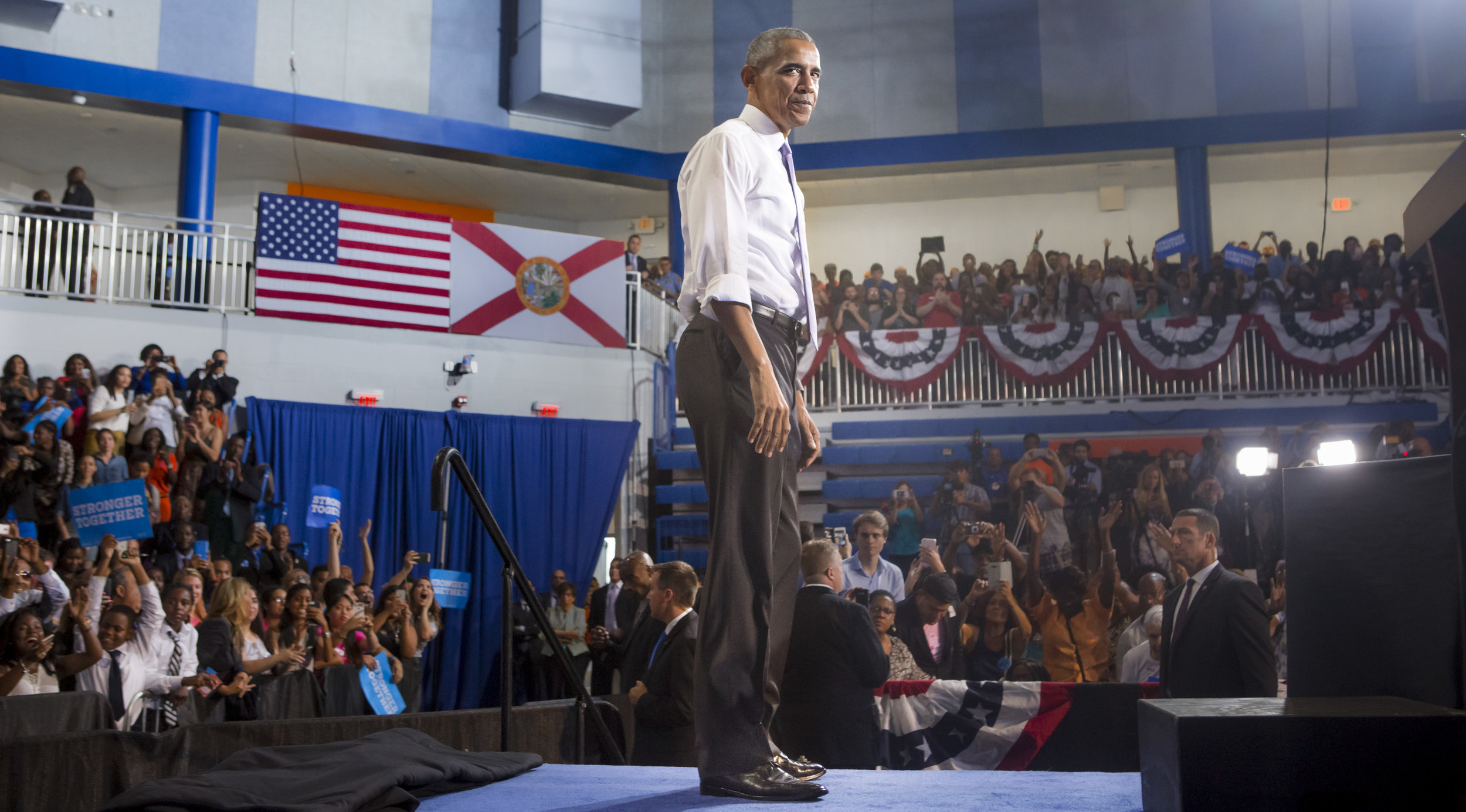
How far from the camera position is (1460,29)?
1461 cm

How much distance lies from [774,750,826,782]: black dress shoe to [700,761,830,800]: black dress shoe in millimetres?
31

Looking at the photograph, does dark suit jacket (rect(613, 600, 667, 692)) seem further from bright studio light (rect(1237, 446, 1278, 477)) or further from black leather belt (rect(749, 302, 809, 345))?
bright studio light (rect(1237, 446, 1278, 477))

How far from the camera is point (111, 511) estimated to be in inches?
311

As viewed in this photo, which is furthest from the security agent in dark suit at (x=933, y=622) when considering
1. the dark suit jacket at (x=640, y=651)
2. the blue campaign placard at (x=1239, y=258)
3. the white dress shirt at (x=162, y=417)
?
the blue campaign placard at (x=1239, y=258)

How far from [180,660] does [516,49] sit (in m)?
11.5

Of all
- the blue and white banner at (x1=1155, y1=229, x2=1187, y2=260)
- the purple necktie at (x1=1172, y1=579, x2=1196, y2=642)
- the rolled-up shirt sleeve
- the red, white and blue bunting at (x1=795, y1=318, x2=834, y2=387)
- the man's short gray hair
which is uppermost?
the blue and white banner at (x1=1155, y1=229, x2=1187, y2=260)

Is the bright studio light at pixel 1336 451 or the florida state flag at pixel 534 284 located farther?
the florida state flag at pixel 534 284

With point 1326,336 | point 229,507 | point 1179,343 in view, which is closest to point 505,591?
point 229,507

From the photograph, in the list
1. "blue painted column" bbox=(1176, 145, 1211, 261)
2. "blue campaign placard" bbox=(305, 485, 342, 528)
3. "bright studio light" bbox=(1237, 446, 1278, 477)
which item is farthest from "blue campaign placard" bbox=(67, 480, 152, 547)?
"blue painted column" bbox=(1176, 145, 1211, 261)

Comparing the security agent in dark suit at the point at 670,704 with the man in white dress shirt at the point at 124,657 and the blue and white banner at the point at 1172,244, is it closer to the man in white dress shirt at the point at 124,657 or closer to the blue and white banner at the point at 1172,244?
the man in white dress shirt at the point at 124,657

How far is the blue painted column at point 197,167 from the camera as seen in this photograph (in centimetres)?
1354

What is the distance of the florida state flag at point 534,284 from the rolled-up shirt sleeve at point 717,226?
986cm

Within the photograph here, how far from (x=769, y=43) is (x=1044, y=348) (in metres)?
10.7

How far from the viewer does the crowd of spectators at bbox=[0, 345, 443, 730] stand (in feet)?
18.8
